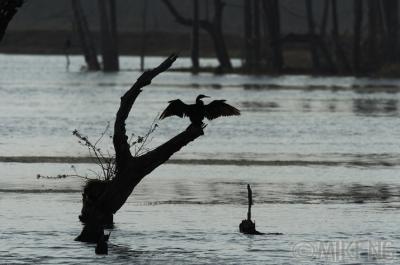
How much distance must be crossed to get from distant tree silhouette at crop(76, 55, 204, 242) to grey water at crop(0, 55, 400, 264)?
615 millimetres

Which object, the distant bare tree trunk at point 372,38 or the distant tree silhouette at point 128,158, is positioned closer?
the distant tree silhouette at point 128,158

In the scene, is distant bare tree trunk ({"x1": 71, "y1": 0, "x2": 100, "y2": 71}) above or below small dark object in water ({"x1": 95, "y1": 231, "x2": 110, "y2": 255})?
above

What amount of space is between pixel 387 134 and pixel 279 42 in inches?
2034

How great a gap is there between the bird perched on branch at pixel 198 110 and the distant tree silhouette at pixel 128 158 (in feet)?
0.47

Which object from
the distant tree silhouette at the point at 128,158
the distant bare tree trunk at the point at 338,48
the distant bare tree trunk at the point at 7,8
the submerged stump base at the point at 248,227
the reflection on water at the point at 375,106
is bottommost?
the submerged stump base at the point at 248,227

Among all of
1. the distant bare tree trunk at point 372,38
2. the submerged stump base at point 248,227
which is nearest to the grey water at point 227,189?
the submerged stump base at point 248,227

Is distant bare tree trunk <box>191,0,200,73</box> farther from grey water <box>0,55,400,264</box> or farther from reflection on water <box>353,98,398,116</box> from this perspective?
grey water <box>0,55,400,264</box>

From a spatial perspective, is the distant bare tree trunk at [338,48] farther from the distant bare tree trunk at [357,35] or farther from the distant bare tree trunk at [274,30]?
the distant bare tree trunk at [274,30]

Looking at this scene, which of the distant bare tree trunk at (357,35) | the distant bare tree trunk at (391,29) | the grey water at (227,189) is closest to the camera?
the grey water at (227,189)

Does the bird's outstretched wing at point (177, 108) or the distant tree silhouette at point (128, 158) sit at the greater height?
the bird's outstretched wing at point (177, 108)

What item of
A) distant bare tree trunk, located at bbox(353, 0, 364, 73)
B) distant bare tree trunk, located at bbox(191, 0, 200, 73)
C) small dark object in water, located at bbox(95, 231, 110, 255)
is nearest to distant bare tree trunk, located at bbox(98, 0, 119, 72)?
distant bare tree trunk, located at bbox(191, 0, 200, 73)

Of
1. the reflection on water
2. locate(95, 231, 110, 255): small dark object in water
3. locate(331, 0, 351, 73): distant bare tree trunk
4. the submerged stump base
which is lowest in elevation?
locate(95, 231, 110, 255): small dark object in water

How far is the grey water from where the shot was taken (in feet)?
72.5

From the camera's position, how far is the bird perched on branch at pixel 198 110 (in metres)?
20.7
